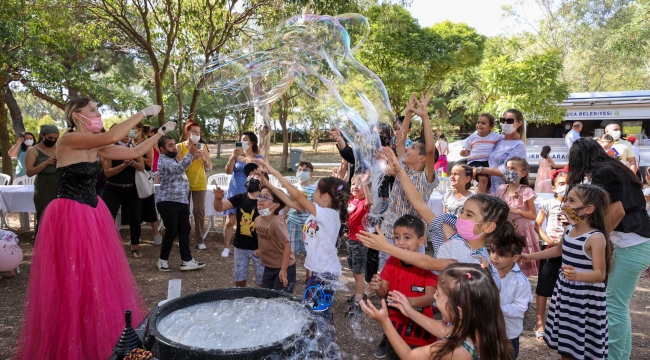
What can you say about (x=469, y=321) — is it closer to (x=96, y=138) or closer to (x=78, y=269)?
(x=78, y=269)

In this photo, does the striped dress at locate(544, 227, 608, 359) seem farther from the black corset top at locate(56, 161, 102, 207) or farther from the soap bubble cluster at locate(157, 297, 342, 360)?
the black corset top at locate(56, 161, 102, 207)

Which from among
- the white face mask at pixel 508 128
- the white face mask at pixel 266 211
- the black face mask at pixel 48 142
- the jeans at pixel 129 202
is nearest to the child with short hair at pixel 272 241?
the white face mask at pixel 266 211

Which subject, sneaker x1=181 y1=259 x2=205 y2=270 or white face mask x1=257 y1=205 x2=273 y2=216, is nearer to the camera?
white face mask x1=257 y1=205 x2=273 y2=216

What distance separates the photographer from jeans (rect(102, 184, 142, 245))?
256 inches

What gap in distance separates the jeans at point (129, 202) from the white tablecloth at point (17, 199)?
4.67 feet

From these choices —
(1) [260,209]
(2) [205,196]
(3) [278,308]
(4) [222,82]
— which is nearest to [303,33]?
(4) [222,82]

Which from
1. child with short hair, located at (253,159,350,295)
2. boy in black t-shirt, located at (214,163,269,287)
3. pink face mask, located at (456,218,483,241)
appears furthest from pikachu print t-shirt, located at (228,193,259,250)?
pink face mask, located at (456,218,483,241)

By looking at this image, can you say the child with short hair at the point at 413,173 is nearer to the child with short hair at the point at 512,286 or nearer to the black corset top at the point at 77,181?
the child with short hair at the point at 512,286

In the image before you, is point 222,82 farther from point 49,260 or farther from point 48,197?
point 48,197

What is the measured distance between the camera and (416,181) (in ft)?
13.5

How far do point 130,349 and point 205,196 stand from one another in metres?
5.34

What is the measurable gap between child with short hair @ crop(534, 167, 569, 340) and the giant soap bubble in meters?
1.80

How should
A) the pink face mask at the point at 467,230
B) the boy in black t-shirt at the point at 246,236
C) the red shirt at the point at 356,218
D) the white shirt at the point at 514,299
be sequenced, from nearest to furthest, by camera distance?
the pink face mask at the point at 467,230, the white shirt at the point at 514,299, the boy in black t-shirt at the point at 246,236, the red shirt at the point at 356,218

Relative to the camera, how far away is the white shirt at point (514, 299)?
2.93 m
